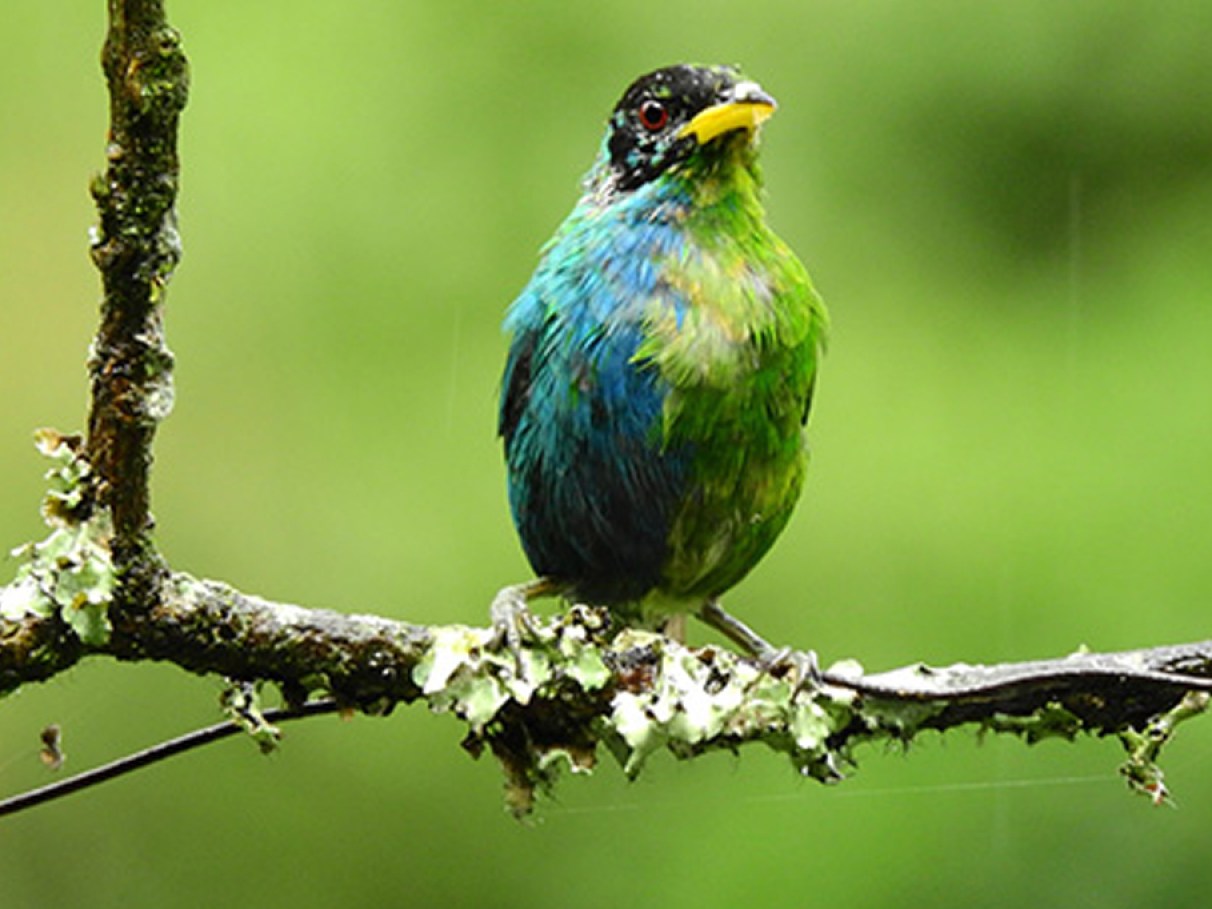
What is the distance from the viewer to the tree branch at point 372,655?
2059 millimetres

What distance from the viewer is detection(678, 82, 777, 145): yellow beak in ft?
10.8

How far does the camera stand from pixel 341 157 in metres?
5.44

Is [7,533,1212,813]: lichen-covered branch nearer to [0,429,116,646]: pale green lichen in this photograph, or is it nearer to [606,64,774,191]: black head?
[0,429,116,646]: pale green lichen

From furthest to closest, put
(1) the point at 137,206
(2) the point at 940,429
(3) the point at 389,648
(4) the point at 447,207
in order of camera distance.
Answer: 1. (4) the point at 447,207
2. (2) the point at 940,429
3. (3) the point at 389,648
4. (1) the point at 137,206

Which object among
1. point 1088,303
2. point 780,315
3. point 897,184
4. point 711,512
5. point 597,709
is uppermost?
point 897,184

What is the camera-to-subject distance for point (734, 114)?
132 inches

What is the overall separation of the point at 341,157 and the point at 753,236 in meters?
2.25

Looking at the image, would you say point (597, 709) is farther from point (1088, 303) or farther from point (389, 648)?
point (1088, 303)

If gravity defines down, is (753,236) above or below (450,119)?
below

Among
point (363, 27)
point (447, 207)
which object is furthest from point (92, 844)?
point (363, 27)

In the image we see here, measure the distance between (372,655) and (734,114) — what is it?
1265 mm

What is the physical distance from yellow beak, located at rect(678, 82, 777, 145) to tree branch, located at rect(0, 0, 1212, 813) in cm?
97

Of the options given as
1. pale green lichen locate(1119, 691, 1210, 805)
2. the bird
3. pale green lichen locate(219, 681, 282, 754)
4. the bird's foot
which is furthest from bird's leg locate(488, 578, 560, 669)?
pale green lichen locate(1119, 691, 1210, 805)

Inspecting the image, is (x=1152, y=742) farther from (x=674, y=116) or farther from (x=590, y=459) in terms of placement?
(x=674, y=116)
